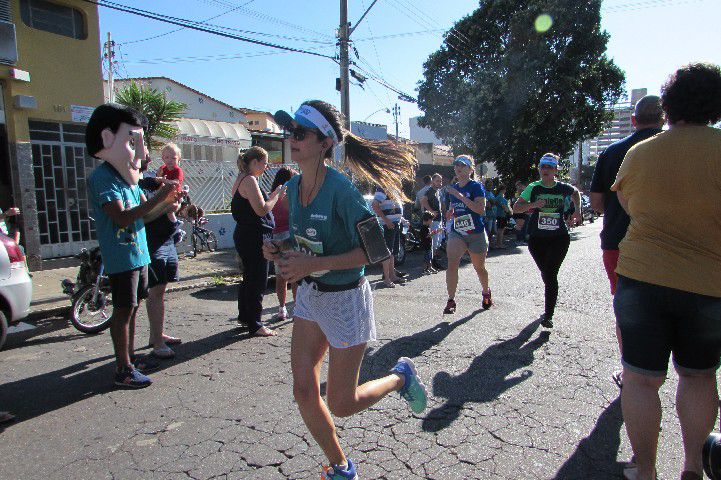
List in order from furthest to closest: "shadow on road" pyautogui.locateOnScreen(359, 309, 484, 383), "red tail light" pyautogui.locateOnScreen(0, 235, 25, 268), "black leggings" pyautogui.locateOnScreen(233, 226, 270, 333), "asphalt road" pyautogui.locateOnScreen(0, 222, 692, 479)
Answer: "black leggings" pyautogui.locateOnScreen(233, 226, 270, 333), "red tail light" pyautogui.locateOnScreen(0, 235, 25, 268), "shadow on road" pyautogui.locateOnScreen(359, 309, 484, 383), "asphalt road" pyautogui.locateOnScreen(0, 222, 692, 479)

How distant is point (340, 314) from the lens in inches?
95.0

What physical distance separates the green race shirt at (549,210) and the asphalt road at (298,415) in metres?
1.03

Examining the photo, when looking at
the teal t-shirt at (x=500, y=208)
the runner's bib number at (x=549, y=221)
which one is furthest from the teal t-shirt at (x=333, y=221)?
the teal t-shirt at (x=500, y=208)

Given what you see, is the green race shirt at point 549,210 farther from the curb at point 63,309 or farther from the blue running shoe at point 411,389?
the curb at point 63,309

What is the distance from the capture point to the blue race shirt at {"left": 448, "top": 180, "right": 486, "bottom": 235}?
5840mm

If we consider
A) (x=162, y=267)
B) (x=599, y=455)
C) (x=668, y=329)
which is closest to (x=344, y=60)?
(x=162, y=267)

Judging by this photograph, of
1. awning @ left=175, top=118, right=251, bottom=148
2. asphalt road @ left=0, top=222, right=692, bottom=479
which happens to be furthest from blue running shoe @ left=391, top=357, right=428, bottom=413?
awning @ left=175, top=118, right=251, bottom=148

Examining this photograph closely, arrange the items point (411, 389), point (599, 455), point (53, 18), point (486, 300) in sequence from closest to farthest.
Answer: point (599, 455), point (411, 389), point (486, 300), point (53, 18)

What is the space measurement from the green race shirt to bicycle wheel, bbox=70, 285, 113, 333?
473 centimetres

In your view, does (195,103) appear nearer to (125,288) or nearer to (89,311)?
Answer: (89,311)

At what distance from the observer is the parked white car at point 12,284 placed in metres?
4.42

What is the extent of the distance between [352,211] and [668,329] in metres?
1.51

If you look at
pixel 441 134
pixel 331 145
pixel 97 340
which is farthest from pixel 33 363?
pixel 441 134

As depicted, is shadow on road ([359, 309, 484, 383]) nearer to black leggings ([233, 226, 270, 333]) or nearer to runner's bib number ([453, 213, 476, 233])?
runner's bib number ([453, 213, 476, 233])
